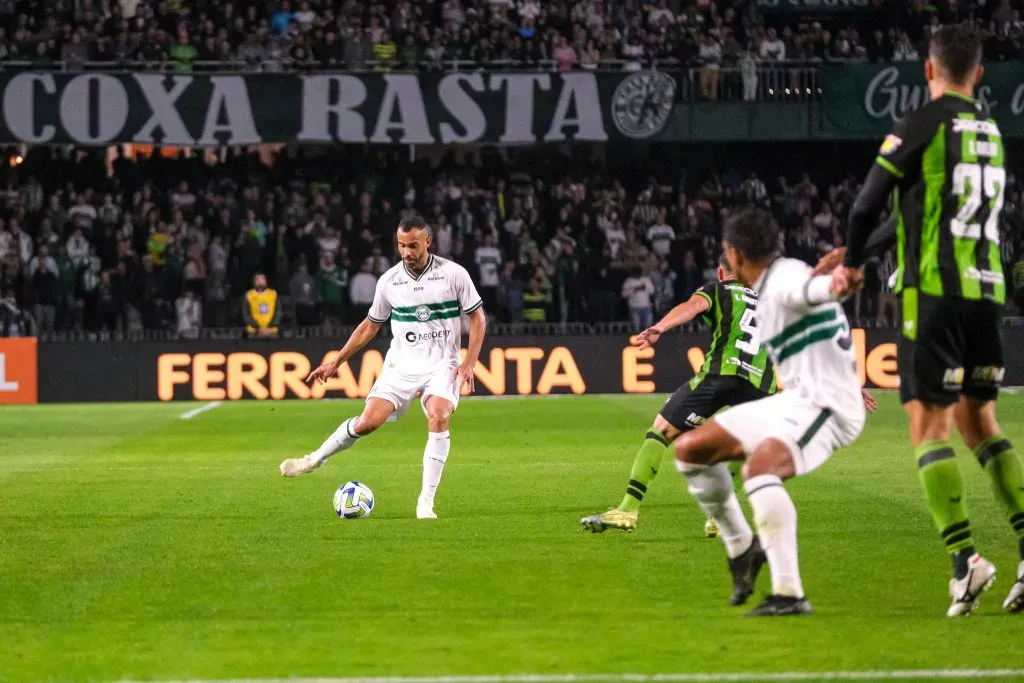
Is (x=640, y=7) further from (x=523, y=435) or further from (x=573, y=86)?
(x=523, y=435)

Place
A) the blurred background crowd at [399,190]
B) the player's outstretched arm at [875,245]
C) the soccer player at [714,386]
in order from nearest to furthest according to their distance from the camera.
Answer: the player's outstretched arm at [875,245]
the soccer player at [714,386]
the blurred background crowd at [399,190]

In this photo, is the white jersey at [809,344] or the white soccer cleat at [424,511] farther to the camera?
the white soccer cleat at [424,511]

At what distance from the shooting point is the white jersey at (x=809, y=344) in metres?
6.47

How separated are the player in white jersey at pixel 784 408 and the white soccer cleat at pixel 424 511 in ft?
13.1

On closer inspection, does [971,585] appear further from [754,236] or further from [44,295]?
[44,295]

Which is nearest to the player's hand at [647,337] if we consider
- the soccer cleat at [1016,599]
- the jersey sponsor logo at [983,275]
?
the jersey sponsor logo at [983,275]

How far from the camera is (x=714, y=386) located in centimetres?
972

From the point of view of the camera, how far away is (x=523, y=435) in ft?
60.0

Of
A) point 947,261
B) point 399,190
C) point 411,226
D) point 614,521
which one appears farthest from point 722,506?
point 399,190

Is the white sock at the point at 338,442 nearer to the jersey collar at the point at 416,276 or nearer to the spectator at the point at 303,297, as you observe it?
the jersey collar at the point at 416,276

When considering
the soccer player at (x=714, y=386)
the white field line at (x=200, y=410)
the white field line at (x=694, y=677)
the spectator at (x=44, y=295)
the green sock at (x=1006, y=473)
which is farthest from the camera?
the spectator at (x=44, y=295)

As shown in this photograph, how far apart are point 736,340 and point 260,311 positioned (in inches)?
690

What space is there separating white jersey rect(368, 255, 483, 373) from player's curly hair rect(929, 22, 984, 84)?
16.6ft

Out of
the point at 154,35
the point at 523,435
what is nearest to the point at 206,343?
the point at 154,35
